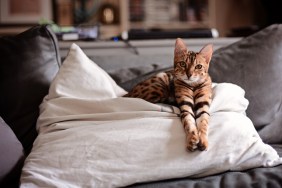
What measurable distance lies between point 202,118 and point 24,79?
0.60 m

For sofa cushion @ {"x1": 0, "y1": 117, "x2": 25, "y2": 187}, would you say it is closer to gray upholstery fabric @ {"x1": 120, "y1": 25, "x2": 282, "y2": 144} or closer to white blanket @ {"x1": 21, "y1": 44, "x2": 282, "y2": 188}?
white blanket @ {"x1": 21, "y1": 44, "x2": 282, "y2": 188}

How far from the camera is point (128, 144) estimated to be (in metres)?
0.95

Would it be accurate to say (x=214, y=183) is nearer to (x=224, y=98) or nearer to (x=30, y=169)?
(x=224, y=98)

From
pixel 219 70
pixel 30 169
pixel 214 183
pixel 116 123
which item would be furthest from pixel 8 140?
pixel 219 70

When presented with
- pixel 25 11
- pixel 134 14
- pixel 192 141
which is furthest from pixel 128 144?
pixel 25 11

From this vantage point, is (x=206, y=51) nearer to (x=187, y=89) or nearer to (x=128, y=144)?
(x=187, y=89)

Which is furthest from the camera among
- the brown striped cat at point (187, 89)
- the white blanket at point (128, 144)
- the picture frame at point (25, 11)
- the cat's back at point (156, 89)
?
the picture frame at point (25, 11)

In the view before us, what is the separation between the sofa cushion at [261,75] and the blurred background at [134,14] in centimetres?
244

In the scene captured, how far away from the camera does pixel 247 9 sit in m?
3.79

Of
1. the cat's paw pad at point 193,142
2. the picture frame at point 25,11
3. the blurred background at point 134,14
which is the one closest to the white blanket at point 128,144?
the cat's paw pad at point 193,142

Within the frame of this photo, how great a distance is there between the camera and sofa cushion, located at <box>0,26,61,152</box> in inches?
46.4

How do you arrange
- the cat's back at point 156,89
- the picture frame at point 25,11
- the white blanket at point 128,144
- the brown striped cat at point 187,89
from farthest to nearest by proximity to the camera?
the picture frame at point 25,11
the cat's back at point 156,89
the brown striped cat at point 187,89
the white blanket at point 128,144

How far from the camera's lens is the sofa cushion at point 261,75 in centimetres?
121

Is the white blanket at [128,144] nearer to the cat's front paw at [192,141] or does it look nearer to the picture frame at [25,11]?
the cat's front paw at [192,141]
